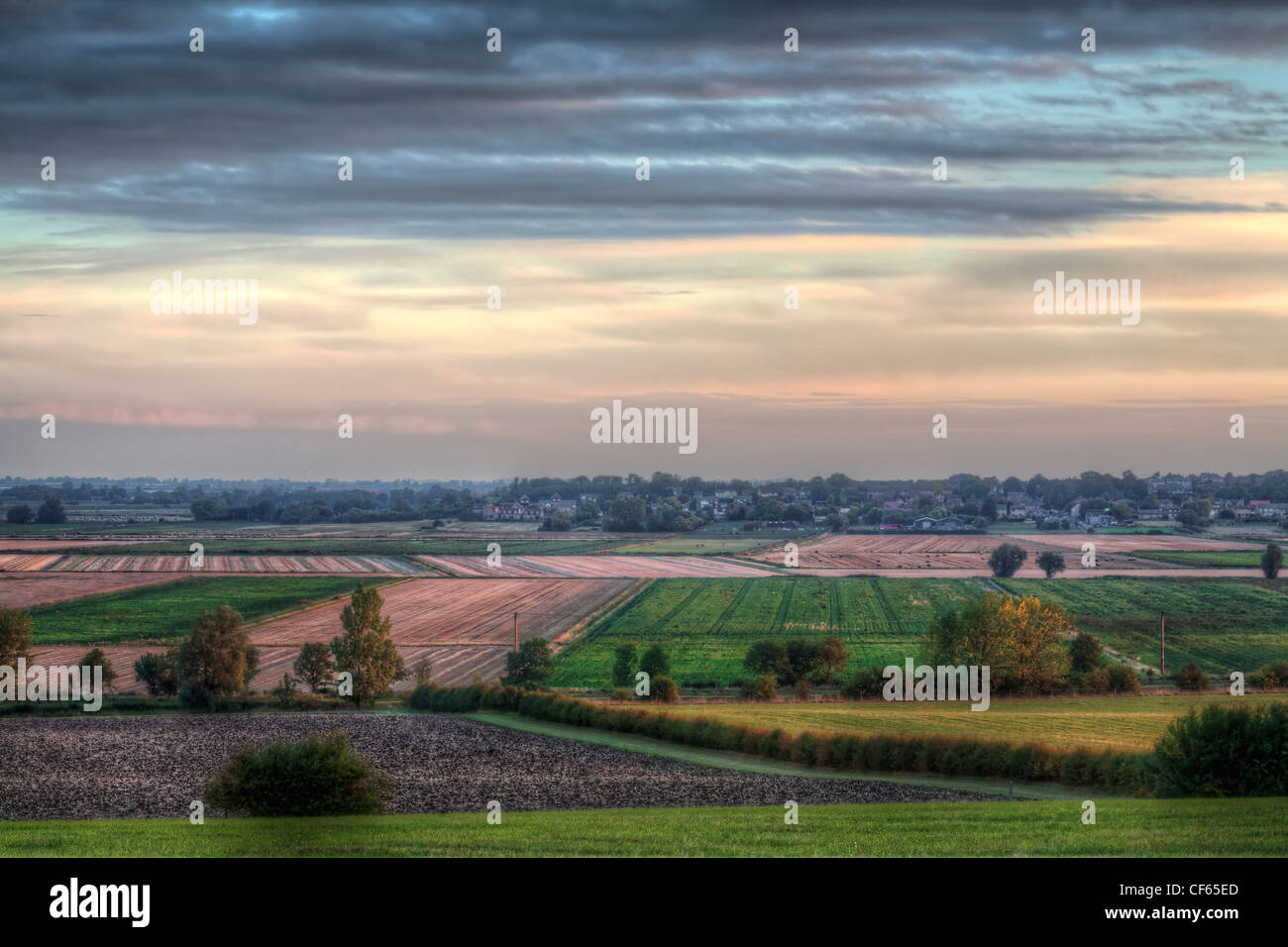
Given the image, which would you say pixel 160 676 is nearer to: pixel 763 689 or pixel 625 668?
pixel 625 668

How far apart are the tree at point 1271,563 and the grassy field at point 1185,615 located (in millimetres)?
2547

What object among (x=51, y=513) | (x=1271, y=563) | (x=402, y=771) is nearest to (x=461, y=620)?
(x=402, y=771)

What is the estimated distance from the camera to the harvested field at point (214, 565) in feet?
300

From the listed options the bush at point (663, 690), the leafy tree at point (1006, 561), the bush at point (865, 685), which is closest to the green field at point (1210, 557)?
the leafy tree at point (1006, 561)

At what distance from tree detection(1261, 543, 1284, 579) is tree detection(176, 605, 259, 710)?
245 ft

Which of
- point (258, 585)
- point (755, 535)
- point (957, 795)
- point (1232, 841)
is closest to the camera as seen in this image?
point (1232, 841)

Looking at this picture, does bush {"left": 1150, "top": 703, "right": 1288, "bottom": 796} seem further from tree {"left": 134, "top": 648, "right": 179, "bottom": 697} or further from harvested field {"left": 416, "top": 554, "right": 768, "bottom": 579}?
harvested field {"left": 416, "top": 554, "right": 768, "bottom": 579}

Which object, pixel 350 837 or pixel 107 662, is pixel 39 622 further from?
pixel 350 837

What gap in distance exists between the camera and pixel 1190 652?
58531mm

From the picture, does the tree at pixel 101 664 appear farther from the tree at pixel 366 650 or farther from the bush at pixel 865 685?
the bush at pixel 865 685

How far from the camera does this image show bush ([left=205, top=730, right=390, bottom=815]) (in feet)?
70.8

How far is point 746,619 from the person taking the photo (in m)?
71.7
